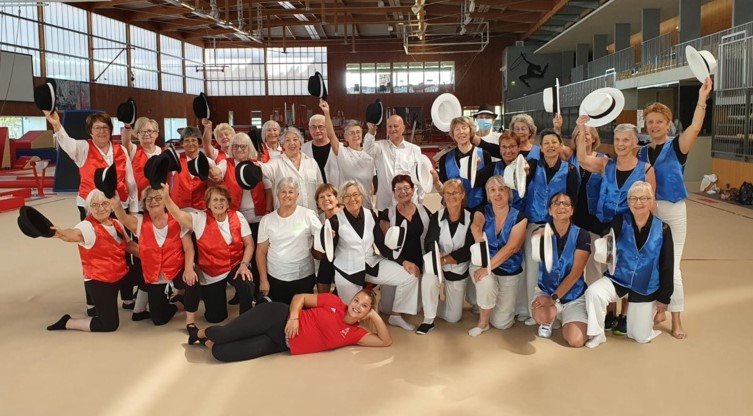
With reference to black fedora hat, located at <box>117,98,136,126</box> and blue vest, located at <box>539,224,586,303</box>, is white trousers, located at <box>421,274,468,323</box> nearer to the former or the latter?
blue vest, located at <box>539,224,586,303</box>

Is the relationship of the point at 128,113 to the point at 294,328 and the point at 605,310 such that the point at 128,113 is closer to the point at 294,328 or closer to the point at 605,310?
the point at 294,328

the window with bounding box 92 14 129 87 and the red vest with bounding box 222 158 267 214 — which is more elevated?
the window with bounding box 92 14 129 87

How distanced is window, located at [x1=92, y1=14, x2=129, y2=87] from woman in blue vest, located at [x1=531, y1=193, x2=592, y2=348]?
3031cm

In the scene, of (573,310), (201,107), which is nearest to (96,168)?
(201,107)

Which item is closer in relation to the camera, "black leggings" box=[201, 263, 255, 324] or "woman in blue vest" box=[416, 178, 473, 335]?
"woman in blue vest" box=[416, 178, 473, 335]

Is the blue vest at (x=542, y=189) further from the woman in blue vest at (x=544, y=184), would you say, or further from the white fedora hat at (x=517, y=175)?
the white fedora hat at (x=517, y=175)

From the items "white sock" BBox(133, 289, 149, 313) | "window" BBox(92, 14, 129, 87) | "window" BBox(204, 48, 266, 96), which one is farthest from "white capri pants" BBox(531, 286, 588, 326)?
"window" BBox(204, 48, 266, 96)

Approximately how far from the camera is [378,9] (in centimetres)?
3081

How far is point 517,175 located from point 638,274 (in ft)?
3.52

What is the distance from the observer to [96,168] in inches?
210

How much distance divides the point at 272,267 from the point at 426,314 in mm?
1246

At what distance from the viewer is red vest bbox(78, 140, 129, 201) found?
5312 millimetres

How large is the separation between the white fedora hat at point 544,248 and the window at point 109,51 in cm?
3033

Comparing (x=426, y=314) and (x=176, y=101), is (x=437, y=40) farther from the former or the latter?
(x=426, y=314)
